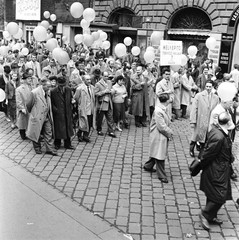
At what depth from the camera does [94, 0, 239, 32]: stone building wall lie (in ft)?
63.2

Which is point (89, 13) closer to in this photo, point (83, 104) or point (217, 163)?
point (83, 104)

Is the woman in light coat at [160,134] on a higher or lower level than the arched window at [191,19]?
lower

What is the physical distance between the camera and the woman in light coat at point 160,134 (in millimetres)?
6109

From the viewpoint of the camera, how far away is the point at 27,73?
8.38 meters

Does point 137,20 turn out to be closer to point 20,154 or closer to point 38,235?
point 20,154

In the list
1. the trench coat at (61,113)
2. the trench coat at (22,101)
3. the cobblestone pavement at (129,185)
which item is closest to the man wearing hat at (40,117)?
the trench coat at (61,113)

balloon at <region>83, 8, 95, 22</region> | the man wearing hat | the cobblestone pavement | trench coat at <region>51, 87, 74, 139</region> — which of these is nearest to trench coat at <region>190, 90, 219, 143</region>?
the cobblestone pavement

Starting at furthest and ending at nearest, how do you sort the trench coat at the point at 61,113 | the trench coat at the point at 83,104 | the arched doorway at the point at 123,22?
the arched doorway at the point at 123,22 < the trench coat at the point at 83,104 < the trench coat at the point at 61,113

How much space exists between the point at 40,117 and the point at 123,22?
18.3 m

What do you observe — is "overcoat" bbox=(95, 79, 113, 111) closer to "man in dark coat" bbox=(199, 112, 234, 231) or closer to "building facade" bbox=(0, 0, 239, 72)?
"man in dark coat" bbox=(199, 112, 234, 231)

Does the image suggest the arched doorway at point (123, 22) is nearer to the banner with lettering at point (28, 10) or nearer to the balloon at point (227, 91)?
the banner with lettering at point (28, 10)

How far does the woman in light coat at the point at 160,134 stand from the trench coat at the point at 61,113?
2.34m

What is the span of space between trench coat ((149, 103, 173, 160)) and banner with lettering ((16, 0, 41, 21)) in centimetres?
2690

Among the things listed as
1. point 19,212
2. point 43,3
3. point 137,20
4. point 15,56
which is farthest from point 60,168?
point 43,3
